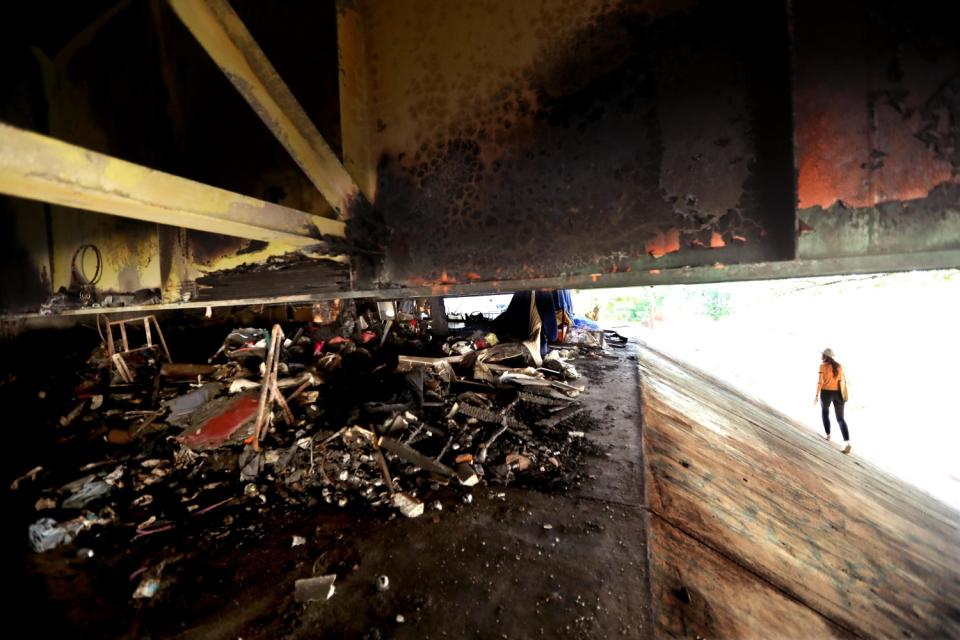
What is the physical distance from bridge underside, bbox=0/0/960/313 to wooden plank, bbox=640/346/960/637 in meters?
2.04

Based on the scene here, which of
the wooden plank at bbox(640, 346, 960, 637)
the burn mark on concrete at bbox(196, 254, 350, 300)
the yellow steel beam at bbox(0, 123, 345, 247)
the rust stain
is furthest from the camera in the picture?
the wooden plank at bbox(640, 346, 960, 637)

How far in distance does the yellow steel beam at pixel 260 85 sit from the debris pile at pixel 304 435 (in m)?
1.96

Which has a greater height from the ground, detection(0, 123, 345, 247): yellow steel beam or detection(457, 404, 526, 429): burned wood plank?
detection(0, 123, 345, 247): yellow steel beam

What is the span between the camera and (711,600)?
5.77 feet

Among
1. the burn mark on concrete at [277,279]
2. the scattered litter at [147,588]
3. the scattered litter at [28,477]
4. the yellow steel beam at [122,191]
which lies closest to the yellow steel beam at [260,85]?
the yellow steel beam at [122,191]

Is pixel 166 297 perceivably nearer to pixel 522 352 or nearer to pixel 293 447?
pixel 293 447

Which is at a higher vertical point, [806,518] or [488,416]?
[488,416]

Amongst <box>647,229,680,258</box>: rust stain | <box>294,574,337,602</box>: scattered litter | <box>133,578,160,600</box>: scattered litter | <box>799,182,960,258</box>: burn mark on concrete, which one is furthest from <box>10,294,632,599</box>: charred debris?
<box>799,182,960,258</box>: burn mark on concrete

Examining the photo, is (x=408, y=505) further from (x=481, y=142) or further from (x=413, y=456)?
(x=481, y=142)

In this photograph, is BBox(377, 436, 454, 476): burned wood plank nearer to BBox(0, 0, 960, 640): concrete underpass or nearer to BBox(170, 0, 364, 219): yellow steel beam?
BBox(0, 0, 960, 640): concrete underpass

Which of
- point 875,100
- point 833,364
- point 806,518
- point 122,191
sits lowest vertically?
point 806,518

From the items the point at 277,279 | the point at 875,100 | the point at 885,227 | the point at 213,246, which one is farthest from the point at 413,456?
the point at 875,100

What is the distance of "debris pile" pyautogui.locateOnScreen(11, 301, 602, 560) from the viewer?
2.55 metres

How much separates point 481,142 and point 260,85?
0.76 m
